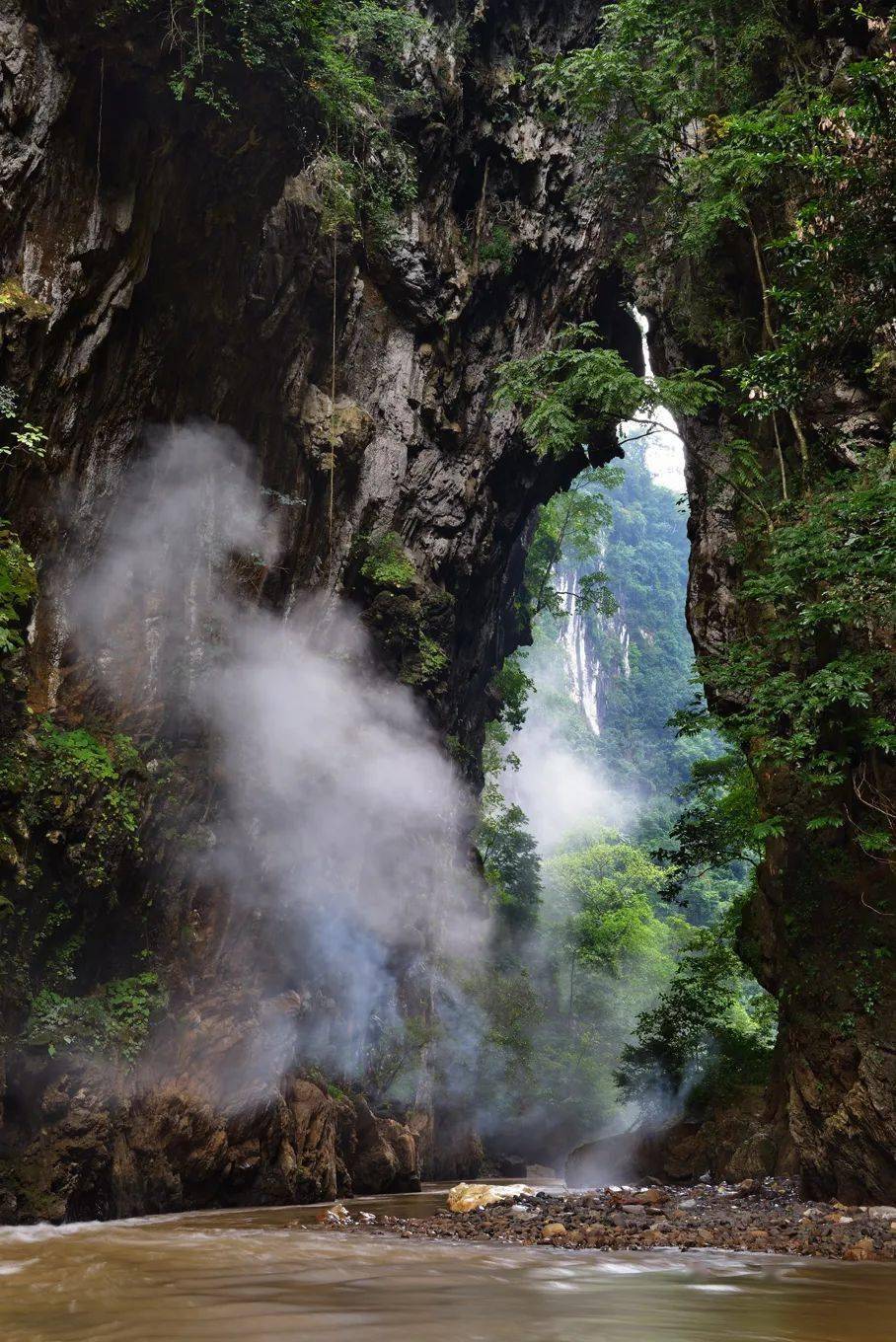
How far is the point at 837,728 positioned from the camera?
9031 mm

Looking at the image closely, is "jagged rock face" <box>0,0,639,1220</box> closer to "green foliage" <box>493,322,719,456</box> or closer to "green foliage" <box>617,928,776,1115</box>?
"green foliage" <box>493,322,719,456</box>

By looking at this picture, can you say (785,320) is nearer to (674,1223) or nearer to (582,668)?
(674,1223)

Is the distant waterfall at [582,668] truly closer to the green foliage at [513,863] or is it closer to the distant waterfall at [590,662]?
the distant waterfall at [590,662]

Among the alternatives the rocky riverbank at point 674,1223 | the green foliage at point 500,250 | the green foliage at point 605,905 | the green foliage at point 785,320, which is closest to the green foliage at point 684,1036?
the rocky riverbank at point 674,1223

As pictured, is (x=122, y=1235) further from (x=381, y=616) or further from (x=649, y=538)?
(x=649, y=538)

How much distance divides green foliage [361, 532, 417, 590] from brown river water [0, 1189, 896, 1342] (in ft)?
35.7

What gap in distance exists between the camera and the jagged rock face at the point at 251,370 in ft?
33.1

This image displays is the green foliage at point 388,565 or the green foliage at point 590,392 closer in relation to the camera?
the green foliage at point 590,392

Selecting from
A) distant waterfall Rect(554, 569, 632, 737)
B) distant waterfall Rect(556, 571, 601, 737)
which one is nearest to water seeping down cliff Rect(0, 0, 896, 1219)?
distant waterfall Rect(556, 571, 601, 737)

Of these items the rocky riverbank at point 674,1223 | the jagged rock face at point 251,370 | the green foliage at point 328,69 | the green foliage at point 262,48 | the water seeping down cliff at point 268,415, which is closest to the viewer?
the rocky riverbank at point 674,1223

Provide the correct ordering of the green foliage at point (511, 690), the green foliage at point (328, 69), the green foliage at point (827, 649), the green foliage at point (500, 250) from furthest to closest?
the green foliage at point (511, 690), the green foliage at point (500, 250), the green foliage at point (328, 69), the green foliage at point (827, 649)

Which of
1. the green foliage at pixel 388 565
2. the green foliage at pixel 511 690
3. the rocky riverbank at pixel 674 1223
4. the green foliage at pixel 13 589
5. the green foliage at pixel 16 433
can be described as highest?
the green foliage at pixel 511 690

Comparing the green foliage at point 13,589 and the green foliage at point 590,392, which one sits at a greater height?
the green foliage at point 590,392

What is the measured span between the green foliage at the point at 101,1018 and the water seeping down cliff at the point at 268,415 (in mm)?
170
